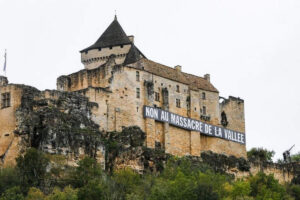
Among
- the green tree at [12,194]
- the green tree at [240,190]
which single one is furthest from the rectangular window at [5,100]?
the green tree at [240,190]

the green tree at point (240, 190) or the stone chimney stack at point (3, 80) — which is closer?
the green tree at point (240, 190)

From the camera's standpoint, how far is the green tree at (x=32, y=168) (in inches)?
2899

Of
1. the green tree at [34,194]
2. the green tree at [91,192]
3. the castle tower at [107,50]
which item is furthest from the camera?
the castle tower at [107,50]

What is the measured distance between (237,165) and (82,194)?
2781cm

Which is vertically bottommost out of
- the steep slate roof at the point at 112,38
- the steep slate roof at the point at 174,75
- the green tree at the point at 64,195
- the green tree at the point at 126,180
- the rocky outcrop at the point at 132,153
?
the green tree at the point at 64,195

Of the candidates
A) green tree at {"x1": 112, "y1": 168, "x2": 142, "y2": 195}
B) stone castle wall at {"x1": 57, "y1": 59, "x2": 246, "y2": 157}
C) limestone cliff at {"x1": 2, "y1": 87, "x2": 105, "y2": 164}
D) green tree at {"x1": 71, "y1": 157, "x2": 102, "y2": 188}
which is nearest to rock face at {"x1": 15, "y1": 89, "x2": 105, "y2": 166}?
limestone cliff at {"x1": 2, "y1": 87, "x2": 105, "y2": 164}

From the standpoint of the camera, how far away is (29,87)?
265ft

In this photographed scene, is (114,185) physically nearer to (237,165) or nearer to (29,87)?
(29,87)

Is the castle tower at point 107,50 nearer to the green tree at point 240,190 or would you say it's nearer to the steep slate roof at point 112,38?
the steep slate roof at point 112,38

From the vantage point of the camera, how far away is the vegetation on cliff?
235 feet

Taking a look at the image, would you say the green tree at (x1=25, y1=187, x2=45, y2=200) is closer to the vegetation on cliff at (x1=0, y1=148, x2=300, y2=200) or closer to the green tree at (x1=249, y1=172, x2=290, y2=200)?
the vegetation on cliff at (x1=0, y1=148, x2=300, y2=200)

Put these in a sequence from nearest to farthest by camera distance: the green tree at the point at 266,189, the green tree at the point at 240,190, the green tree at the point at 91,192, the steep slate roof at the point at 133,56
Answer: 1. the green tree at the point at 91,192
2. the green tree at the point at 240,190
3. the green tree at the point at 266,189
4. the steep slate roof at the point at 133,56

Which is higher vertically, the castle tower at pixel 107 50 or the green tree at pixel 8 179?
the castle tower at pixel 107 50

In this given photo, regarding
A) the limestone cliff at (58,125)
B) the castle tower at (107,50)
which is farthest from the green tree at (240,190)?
the castle tower at (107,50)
